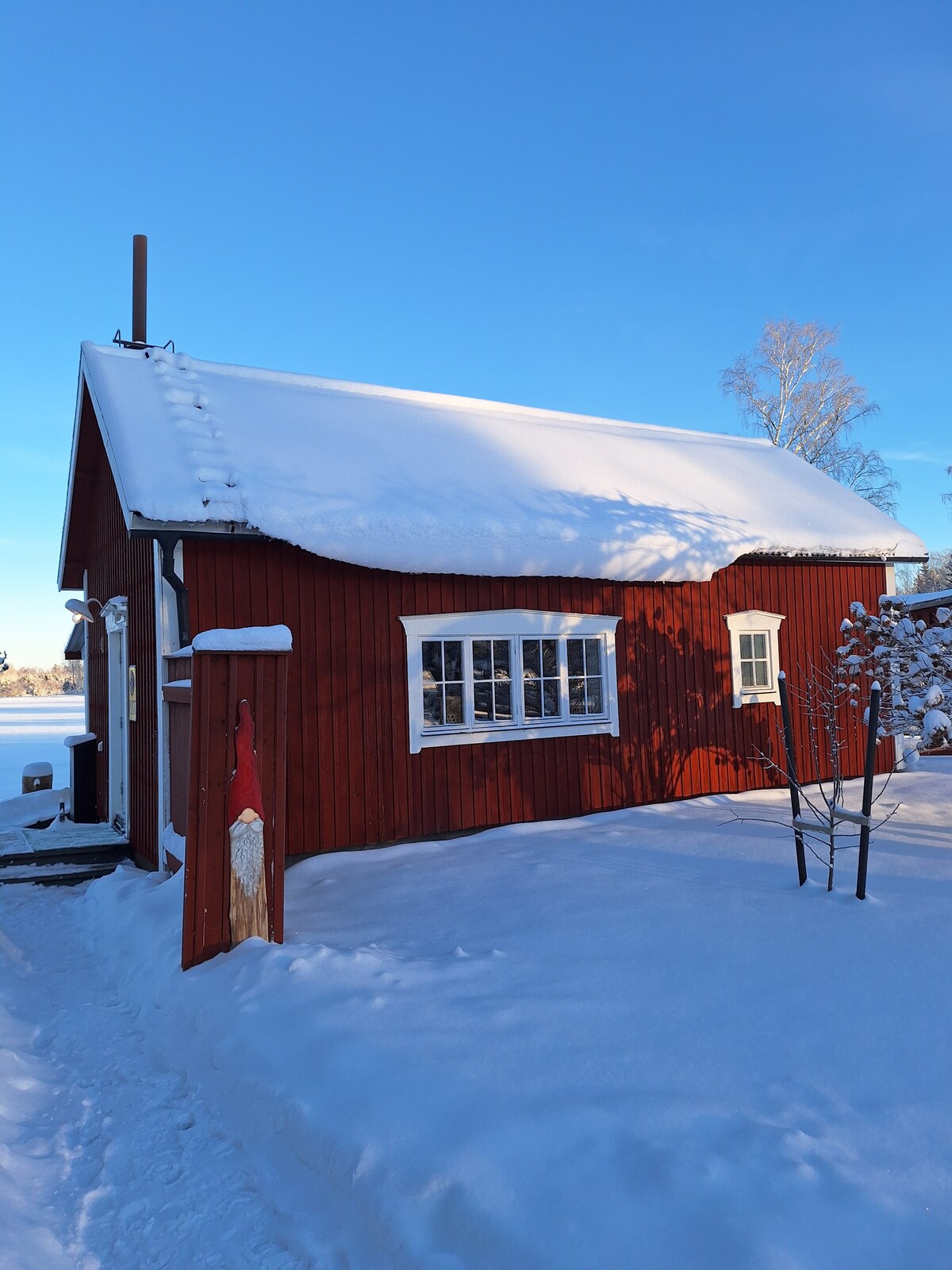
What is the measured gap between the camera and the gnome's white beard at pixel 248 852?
4.50 meters

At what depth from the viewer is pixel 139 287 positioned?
11.2m

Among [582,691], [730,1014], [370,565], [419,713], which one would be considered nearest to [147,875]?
[419,713]

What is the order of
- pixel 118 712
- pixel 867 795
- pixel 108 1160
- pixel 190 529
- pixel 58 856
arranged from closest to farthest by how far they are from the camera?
pixel 108 1160
pixel 867 795
pixel 190 529
pixel 58 856
pixel 118 712

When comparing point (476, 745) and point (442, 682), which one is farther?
point (476, 745)

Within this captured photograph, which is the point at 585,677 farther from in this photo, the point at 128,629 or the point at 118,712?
the point at 118,712

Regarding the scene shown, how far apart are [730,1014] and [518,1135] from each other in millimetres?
1195

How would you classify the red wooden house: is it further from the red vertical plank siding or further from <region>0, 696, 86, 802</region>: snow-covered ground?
<region>0, 696, 86, 802</region>: snow-covered ground

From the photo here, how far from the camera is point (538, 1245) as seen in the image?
90.6 inches

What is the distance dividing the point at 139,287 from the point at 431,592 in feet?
21.9

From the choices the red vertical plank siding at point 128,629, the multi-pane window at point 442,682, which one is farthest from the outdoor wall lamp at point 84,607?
the multi-pane window at point 442,682

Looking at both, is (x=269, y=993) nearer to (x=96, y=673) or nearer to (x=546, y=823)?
(x=546, y=823)

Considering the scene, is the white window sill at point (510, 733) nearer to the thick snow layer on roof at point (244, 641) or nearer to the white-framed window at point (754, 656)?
the white-framed window at point (754, 656)

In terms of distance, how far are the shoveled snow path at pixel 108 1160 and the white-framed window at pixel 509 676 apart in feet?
11.9

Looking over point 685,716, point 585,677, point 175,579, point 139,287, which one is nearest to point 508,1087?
point 175,579
